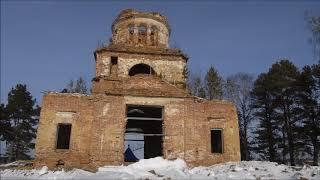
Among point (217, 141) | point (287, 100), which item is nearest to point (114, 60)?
point (217, 141)

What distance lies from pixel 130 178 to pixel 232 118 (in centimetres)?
871

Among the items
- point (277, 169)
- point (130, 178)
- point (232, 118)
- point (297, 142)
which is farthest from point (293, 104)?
point (130, 178)

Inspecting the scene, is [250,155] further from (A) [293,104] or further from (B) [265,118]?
(A) [293,104]

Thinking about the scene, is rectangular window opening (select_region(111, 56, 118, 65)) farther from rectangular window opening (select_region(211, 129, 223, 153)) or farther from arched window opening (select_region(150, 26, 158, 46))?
rectangular window opening (select_region(211, 129, 223, 153))

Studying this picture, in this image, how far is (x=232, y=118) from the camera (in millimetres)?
18594

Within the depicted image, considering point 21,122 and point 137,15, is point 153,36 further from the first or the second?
point 21,122

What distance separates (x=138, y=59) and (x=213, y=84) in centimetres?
1894

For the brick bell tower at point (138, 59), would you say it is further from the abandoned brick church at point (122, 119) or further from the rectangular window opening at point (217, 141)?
the rectangular window opening at point (217, 141)

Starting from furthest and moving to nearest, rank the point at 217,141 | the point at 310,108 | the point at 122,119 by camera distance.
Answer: the point at 310,108 < the point at 217,141 < the point at 122,119

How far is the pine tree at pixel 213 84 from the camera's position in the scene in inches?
1471

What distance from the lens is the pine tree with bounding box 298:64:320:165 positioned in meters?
29.9

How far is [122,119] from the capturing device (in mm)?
17359

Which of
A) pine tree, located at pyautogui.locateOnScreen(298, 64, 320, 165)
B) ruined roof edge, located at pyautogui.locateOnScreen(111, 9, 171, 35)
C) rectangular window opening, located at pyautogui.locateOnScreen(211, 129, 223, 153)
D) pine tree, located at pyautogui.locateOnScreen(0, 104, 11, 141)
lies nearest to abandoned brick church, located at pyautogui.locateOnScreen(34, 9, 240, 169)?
rectangular window opening, located at pyautogui.locateOnScreen(211, 129, 223, 153)

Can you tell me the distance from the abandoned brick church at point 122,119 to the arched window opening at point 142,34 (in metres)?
1.53
